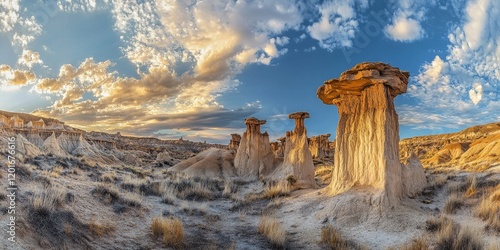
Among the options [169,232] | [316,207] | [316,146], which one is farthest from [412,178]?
[316,146]

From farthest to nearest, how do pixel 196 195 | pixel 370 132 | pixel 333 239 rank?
pixel 196 195 < pixel 370 132 < pixel 333 239

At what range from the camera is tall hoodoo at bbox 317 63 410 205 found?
12.0 metres

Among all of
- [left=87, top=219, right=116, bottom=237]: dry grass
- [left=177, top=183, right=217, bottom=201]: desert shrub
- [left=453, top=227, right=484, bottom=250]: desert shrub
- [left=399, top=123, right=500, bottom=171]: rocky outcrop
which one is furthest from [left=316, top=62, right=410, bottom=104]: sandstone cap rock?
[left=87, top=219, right=116, bottom=237]: dry grass

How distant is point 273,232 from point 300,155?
41.0 feet

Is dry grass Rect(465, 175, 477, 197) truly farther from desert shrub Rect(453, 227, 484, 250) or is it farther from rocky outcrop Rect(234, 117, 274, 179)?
rocky outcrop Rect(234, 117, 274, 179)

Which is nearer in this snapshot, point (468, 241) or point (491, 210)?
point (468, 241)

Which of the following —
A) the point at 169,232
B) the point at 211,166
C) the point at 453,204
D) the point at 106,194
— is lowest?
the point at 211,166

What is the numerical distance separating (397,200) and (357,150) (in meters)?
2.75

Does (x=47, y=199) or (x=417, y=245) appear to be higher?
(x=47, y=199)

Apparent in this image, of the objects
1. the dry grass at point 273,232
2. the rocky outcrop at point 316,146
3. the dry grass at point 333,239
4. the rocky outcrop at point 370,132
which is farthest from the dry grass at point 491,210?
the rocky outcrop at point 316,146

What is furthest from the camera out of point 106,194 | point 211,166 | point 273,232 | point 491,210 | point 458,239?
point 211,166

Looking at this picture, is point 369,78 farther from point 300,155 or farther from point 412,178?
point 300,155

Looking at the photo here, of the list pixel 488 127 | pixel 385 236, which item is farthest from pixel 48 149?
pixel 488 127

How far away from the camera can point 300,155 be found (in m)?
21.5
